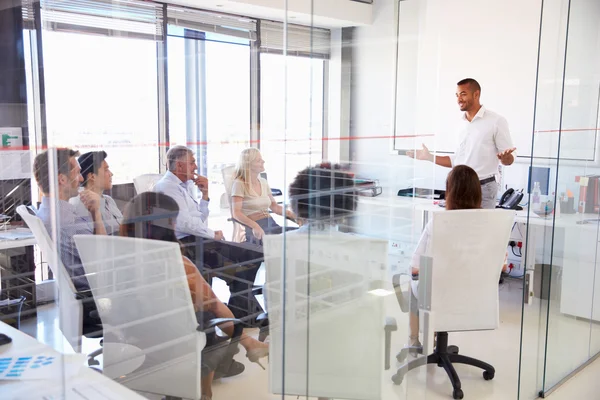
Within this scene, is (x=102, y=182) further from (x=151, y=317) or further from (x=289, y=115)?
(x=289, y=115)

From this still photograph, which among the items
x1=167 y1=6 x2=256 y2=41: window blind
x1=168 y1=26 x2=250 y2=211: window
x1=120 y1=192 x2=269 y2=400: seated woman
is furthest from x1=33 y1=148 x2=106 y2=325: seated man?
x1=167 y1=6 x2=256 y2=41: window blind

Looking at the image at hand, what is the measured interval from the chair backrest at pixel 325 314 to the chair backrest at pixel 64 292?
522 mm

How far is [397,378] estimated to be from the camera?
73.3 inches

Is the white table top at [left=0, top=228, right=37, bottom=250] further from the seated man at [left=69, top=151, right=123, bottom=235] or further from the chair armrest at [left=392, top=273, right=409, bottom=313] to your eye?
the chair armrest at [left=392, top=273, right=409, bottom=313]

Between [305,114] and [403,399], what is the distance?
3.24 feet

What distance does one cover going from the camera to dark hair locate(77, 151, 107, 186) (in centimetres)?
146

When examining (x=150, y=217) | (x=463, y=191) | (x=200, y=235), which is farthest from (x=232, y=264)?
(x=463, y=191)

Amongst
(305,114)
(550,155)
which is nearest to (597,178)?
(550,155)

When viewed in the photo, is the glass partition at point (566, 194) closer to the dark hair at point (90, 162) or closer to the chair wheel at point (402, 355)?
the chair wheel at point (402, 355)

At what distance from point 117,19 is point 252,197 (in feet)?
1.74

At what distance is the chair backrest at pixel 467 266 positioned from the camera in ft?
8.96

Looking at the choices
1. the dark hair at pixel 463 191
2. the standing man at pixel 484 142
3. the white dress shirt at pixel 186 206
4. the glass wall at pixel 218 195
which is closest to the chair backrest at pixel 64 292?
the glass wall at pixel 218 195

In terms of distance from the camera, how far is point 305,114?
1460 mm

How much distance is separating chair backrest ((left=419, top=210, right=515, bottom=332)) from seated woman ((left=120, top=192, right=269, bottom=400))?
1.43 m
